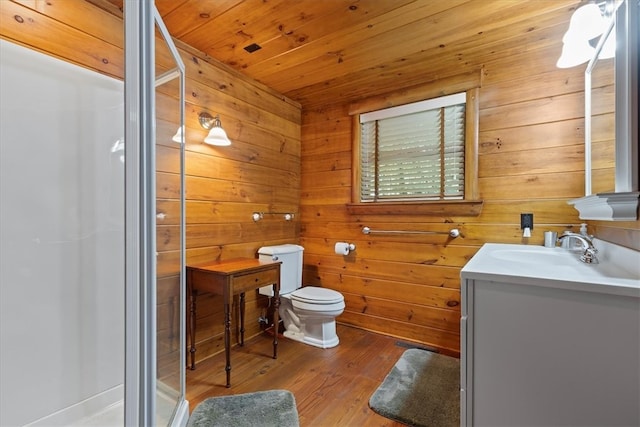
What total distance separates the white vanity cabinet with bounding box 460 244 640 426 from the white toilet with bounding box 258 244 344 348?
1320 millimetres

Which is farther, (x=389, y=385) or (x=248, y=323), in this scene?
(x=248, y=323)

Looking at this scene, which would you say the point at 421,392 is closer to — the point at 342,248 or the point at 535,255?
the point at 535,255

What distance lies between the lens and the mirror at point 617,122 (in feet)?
3.37

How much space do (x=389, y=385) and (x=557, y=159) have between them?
6.07 feet

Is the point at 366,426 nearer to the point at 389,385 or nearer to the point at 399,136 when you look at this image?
the point at 389,385

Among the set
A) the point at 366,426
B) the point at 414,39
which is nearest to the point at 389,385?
the point at 366,426

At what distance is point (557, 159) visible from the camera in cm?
197

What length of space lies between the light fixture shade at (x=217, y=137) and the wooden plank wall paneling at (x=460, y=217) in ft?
3.64

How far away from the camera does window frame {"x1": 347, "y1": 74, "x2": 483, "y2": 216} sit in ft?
7.30

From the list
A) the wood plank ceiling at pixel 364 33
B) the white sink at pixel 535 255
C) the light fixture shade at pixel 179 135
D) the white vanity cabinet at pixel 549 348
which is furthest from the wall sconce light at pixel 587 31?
the light fixture shade at pixel 179 135

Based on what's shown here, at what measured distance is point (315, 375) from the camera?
76.9 inches

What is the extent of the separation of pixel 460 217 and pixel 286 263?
146 centimetres

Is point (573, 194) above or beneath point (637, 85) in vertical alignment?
beneath

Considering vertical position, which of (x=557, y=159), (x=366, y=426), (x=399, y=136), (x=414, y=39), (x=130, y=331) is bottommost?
(x=366, y=426)
